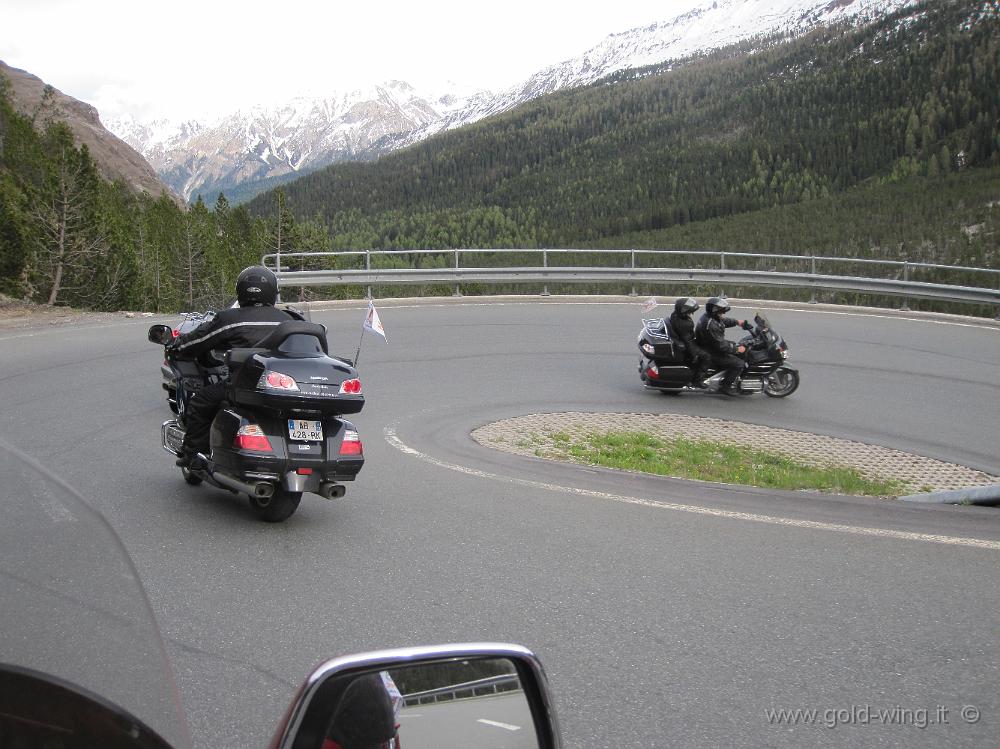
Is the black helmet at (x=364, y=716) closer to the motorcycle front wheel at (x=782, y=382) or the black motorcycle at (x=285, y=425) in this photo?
the black motorcycle at (x=285, y=425)

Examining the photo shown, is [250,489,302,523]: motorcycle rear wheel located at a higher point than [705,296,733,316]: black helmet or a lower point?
lower

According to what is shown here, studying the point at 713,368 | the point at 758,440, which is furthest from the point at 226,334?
the point at 713,368

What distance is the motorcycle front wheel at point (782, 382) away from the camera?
13672 mm

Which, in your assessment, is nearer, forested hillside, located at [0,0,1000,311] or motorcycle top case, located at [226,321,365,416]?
motorcycle top case, located at [226,321,365,416]

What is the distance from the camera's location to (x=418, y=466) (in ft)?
27.6

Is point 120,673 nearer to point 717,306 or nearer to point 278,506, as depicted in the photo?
point 278,506

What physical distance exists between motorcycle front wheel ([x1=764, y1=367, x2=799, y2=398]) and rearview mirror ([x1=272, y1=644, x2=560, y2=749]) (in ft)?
40.6

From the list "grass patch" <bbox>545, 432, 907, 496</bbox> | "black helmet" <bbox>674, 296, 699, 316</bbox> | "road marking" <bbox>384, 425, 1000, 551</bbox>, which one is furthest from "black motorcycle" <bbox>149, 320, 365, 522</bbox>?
"black helmet" <bbox>674, 296, 699, 316</bbox>

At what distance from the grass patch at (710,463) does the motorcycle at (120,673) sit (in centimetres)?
676

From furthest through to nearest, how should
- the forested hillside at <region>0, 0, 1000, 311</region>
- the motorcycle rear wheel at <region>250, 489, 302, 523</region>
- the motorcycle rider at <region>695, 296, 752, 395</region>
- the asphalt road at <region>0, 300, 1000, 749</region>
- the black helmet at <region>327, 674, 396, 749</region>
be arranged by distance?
the forested hillside at <region>0, 0, 1000, 311</region> → the motorcycle rider at <region>695, 296, 752, 395</region> → the motorcycle rear wheel at <region>250, 489, 302, 523</region> → the asphalt road at <region>0, 300, 1000, 749</region> → the black helmet at <region>327, 674, 396, 749</region>

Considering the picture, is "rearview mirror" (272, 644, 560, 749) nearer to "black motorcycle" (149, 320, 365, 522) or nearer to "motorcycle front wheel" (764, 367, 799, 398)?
"black motorcycle" (149, 320, 365, 522)

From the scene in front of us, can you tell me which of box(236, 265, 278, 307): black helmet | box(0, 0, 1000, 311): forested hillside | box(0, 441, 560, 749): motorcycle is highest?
box(0, 0, 1000, 311): forested hillside

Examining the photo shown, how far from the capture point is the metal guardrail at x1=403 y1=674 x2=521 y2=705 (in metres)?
1.84

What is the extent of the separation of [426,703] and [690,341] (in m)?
11.9
